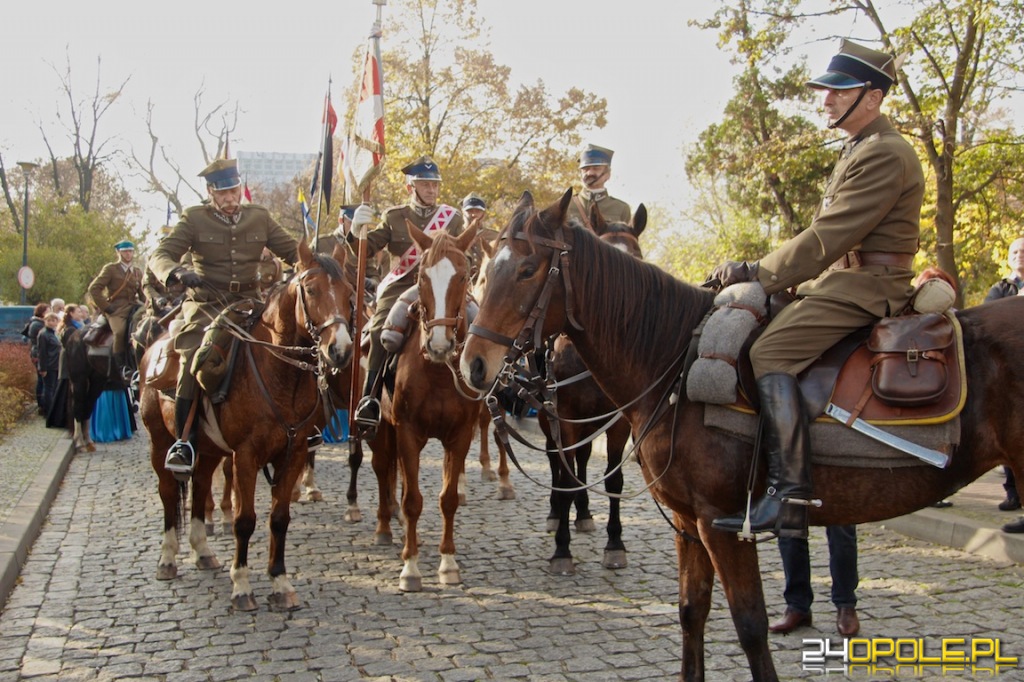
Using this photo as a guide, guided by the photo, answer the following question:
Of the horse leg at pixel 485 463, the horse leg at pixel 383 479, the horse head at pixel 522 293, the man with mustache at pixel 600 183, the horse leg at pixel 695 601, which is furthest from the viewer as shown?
the horse leg at pixel 485 463

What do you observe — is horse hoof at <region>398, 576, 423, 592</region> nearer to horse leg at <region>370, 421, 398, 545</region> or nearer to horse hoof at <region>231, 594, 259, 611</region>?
horse hoof at <region>231, 594, 259, 611</region>

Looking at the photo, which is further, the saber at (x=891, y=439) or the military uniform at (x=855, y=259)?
the military uniform at (x=855, y=259)

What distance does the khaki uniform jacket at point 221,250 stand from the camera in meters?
7.69

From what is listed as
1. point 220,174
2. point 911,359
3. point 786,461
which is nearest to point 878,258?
point 911,359

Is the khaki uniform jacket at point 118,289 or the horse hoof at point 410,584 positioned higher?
the khaki uniform jacket at point 118,289

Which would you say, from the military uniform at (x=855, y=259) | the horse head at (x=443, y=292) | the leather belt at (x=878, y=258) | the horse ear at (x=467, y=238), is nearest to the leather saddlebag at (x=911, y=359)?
the military uniform at (x=855, y=259)

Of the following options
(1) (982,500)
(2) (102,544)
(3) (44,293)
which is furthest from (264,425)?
(3) (44,293)

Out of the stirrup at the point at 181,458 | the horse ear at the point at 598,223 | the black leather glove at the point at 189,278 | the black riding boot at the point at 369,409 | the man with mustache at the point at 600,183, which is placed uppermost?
the man with mustache at the point at 600,183

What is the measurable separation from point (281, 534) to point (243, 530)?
28 centimetres

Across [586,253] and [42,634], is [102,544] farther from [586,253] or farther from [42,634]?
[586,253]

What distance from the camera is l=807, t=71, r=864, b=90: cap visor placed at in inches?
171

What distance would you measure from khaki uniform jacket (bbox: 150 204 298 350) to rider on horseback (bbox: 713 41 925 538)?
4.95 meters

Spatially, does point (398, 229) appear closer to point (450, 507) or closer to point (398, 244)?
point (398, 244)

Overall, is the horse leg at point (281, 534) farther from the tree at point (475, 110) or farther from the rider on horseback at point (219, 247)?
the tree at point (475, 110)
